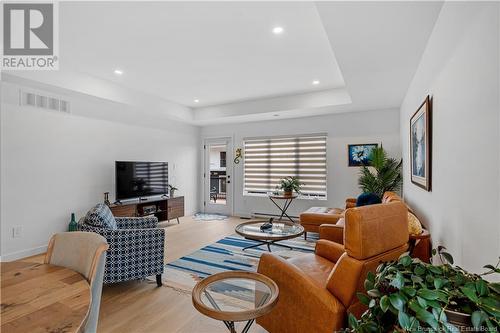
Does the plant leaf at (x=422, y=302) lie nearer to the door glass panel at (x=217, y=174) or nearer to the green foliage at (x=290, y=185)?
the green foliage at (x=290, y=185)

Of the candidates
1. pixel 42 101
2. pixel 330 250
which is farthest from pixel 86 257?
pixel 42 101

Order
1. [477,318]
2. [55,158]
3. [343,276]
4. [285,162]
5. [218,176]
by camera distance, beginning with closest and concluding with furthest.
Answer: [477,318]
[343,276]
[55,158]
[285,162]
[218,176]

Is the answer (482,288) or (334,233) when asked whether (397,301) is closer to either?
(482,288)

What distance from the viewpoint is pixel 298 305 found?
5.48 ft

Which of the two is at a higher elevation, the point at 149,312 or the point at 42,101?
the point at 42,101

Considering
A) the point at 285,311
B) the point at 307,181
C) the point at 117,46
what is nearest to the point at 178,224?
the point at 307,181

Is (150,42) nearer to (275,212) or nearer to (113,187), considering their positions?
(113,187)

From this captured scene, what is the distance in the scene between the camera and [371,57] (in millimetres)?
2670

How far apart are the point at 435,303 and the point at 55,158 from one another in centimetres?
480

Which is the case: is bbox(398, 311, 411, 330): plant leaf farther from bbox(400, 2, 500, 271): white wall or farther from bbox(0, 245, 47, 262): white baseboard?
bbox(0, 245, 47, 262): white baseboard

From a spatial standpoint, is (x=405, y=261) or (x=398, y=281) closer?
(x=398, y=281)

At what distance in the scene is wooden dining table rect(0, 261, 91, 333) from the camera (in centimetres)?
92

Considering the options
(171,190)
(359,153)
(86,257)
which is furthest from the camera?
(171,190)

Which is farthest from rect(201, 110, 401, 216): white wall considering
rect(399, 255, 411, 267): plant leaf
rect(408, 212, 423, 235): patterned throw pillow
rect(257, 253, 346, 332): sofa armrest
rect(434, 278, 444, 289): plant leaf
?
rect(434, 278, 444, 289): plant leaf
